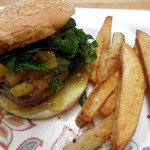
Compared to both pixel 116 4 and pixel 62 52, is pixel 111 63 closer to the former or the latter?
pixel 62 52

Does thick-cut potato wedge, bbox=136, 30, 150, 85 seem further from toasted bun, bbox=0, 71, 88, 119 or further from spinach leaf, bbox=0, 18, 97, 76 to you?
toasted bun, bbox=0, 71, 88, 119

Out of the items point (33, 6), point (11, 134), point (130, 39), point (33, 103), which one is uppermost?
point (33, 6)

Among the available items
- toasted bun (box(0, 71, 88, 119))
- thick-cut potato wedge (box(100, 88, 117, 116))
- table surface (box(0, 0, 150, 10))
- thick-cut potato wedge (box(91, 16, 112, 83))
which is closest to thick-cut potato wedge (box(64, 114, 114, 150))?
thick-cut potato wedge (box(100, 88, 117, 116))

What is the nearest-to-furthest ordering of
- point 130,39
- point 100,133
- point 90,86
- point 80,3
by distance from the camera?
point 100,133, point 90,86, point 130,39, point 80,3

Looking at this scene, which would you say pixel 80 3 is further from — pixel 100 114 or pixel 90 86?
pixel 100 114

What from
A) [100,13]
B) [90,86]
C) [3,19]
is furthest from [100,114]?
[100,13]

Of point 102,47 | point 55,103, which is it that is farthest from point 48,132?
point 102,47
